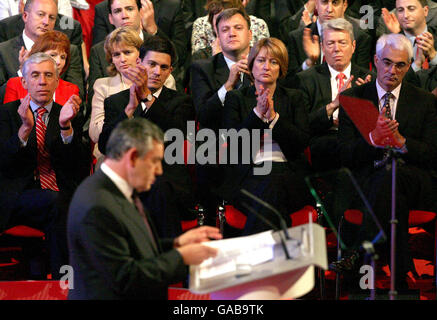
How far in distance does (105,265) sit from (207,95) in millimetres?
2569

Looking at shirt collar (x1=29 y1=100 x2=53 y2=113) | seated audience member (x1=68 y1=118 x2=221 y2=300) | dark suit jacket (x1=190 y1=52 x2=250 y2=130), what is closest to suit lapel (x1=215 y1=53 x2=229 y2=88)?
dark suit jacket (x1=190 y1=52 x2=250 y2=130)

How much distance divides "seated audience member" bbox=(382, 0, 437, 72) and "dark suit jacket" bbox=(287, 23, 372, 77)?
30 centimetres

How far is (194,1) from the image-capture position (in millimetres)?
6984

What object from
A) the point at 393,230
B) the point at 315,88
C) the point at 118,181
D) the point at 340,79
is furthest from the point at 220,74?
the point at 118,181

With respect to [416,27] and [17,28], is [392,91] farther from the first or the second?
[17,28]

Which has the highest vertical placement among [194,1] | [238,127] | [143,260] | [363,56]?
[194,1]

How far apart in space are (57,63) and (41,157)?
38.8 inches

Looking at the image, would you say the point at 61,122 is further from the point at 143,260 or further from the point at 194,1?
the point at 194,1

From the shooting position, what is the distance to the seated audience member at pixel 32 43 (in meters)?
5.77

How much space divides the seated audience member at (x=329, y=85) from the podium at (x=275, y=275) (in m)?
1.76

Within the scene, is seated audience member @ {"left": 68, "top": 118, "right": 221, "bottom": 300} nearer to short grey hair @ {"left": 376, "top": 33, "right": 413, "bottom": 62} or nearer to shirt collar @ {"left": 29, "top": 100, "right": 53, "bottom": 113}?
shirt collar @ {"left": 29, "top": 100, "right": 53, "bottom": 113}

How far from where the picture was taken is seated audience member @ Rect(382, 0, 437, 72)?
5.55 meters
